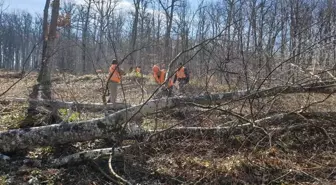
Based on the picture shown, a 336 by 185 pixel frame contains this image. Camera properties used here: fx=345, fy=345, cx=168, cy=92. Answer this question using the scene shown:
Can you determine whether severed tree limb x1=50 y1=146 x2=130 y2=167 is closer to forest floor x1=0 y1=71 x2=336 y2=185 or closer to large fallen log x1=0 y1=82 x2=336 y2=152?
forest floor x1=0 y1=71 x2=336 y2=185

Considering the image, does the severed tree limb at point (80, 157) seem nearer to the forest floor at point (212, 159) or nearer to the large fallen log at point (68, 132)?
the forest floor at point (212, 159)

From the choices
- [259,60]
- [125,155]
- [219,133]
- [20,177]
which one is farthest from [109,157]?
[259,60]

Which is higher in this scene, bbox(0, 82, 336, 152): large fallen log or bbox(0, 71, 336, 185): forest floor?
bbox(0, 82, 336, 152): large fallen log

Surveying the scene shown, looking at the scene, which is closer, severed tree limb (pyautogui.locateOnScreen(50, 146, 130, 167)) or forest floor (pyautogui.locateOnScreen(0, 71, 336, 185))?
forest floor (pyautogui.locateOnScreen(0, 71, 336, 185))

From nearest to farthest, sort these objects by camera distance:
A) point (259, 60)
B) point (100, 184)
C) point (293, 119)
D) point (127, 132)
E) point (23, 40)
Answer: point (100, 184) → point (127, 132) → point (293, 119) → point (259, 60) → point (23, 40)

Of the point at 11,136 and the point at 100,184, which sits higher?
the point at 11,136

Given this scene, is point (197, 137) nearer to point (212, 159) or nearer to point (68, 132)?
point (212, 159)

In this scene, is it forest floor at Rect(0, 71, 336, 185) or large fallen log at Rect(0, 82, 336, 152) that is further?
large fallen log at Rect(0, 82, 336, 152)

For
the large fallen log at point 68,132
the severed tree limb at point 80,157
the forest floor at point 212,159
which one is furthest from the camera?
the large fallen log at point 68,132

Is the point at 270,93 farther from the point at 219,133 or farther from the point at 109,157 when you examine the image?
the point at 109,157

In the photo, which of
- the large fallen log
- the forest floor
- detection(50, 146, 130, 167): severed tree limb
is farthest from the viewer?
the large fallen log

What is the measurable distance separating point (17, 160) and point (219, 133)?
330 cm

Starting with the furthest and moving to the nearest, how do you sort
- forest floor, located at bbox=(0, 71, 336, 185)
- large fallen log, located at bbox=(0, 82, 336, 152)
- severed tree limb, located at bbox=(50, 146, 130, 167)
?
large fallen log, located at bbox=(0, 82, 336, 152) < severed tree limb, located at bbox=(50, 146, 130, 167) < forest floor, located at bbox=(0, 71, 336, 185)

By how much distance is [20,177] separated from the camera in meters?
4.82
